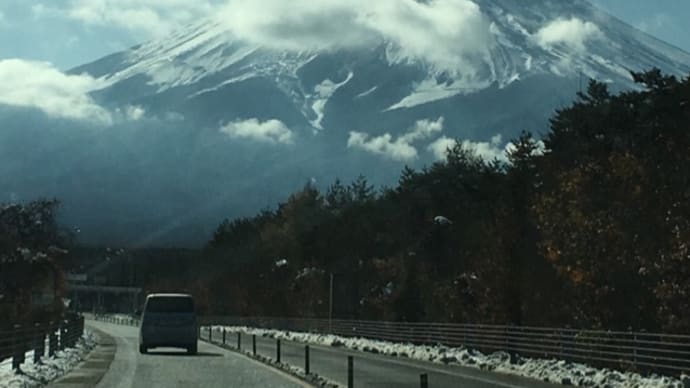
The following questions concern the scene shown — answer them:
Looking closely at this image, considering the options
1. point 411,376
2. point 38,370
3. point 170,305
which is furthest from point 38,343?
point 170,305

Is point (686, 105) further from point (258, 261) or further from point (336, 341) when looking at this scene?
point (258, 261)

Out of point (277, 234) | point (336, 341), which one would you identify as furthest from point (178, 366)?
point (277, 234)

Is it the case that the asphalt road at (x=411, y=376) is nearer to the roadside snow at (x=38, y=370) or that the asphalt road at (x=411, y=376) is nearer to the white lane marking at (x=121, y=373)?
the white lane marking at (x=121, y=373)

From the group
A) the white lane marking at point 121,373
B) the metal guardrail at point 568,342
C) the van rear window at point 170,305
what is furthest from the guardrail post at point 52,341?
the metal guardrail at point 568,342

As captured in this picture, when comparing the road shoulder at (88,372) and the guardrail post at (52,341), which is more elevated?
the guardrail post at (52,341)

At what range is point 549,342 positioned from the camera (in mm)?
35781

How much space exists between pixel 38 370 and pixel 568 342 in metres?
15.2

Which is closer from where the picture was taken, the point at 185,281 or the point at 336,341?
the point at 336,341

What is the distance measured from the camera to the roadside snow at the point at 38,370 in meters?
22.0

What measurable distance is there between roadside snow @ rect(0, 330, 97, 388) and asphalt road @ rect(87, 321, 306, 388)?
1.16 m

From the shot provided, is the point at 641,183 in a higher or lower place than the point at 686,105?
lower

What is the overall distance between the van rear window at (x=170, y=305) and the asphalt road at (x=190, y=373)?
2.90m

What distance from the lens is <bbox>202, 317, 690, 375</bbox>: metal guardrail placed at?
28.0 metres

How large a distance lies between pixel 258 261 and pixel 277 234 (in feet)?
15.8
